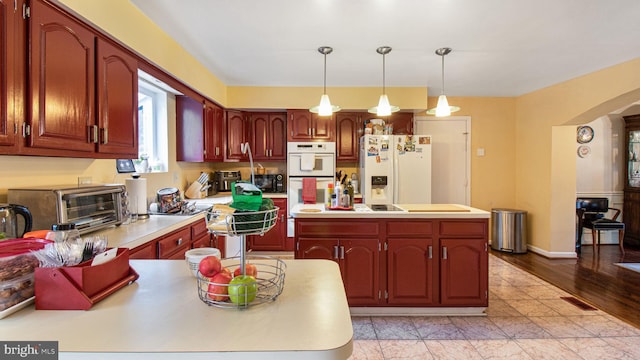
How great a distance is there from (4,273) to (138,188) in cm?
175

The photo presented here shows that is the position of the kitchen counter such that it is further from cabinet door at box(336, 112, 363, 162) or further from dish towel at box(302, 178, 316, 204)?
cabinet door at box(336, 112, 363, 162)

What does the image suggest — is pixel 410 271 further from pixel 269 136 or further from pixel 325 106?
pixel 269 136

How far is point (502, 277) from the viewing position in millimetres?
3533

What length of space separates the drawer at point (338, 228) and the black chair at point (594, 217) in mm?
3902

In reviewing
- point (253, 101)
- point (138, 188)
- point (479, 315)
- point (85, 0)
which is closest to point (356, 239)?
point (479, 315)

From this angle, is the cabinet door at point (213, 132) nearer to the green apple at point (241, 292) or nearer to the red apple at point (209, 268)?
the red apple at point (209, 268)

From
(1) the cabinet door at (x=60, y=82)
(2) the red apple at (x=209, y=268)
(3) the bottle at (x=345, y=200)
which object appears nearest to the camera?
(2) the red apple at (x=209, y=268)

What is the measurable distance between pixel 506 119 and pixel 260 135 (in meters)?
Answer: 3.92

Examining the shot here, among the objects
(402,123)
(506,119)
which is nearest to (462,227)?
(402,123)

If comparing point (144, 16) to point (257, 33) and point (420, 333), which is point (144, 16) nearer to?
point (257, 33)

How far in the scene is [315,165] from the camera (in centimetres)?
443

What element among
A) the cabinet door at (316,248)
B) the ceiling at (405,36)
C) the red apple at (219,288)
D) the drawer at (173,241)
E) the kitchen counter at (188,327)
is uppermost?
the ceiling at (405,36)

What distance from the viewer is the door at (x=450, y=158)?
492 centimetres

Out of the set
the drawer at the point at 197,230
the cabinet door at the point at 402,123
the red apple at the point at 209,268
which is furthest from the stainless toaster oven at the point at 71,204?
the cabinet door at the point at 402,123
